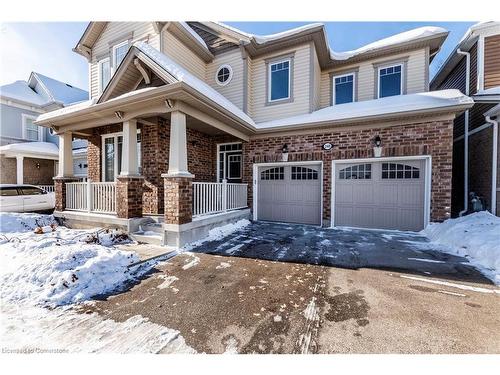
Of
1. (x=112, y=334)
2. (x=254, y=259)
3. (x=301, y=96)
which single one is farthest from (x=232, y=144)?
(x=112, y=334)

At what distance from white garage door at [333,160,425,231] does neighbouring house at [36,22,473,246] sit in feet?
0.10

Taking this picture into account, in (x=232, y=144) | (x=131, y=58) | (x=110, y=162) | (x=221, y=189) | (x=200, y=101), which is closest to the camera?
(x=200, y=101)

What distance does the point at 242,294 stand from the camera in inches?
119

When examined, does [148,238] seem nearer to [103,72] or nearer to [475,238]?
[475,238]

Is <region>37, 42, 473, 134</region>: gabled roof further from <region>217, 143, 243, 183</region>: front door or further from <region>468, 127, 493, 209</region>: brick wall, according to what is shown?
<region>468, 127, 493, 209</region>: brick wall

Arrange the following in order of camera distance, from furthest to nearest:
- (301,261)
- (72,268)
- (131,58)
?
1. (131,58)
2. (301,261)
3. (72,268)

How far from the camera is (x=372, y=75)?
8.77 metres

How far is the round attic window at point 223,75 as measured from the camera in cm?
903

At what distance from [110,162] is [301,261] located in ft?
23.2

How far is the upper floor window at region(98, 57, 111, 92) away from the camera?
28.2 feet

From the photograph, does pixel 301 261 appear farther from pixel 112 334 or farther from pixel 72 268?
pixel 72 268

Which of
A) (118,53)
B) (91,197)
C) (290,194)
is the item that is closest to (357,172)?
(290,194)

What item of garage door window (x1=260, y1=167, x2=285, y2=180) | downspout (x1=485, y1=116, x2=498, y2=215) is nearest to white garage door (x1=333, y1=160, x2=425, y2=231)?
garage door window (x1=260, y1=167, x2=285, y2=180)

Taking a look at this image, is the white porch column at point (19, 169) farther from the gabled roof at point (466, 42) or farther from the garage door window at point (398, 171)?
the gabled roof at point (466, 42)
